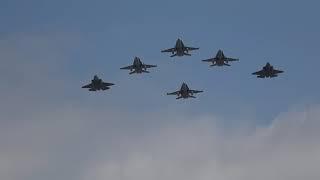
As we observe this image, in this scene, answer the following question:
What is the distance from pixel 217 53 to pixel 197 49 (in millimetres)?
6428

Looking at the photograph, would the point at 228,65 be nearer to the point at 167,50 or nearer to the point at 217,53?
the point at 217,53

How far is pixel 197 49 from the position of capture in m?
198

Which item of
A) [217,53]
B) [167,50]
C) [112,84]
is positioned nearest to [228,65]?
[217,53]

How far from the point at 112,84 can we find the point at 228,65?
35223 mm

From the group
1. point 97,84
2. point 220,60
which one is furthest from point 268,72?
point 97,84

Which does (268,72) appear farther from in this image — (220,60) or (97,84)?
(97,84)

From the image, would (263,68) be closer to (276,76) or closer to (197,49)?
(276,76)

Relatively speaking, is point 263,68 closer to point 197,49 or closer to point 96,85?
point 197,49

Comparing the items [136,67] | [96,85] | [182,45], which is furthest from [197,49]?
[96,85]

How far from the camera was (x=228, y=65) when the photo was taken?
200 metres

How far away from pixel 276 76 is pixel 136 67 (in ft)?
138

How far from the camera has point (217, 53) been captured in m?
200

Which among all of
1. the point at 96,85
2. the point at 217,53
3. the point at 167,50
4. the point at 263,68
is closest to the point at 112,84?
the point at 96,85

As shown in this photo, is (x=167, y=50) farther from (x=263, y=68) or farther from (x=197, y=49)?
(x=263, y=68)
